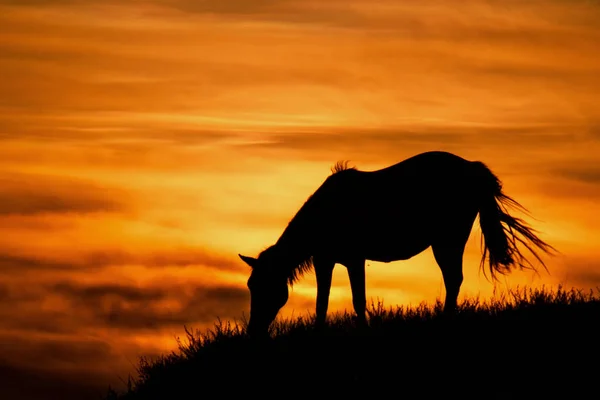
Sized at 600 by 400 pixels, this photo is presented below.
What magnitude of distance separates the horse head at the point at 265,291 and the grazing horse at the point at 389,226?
0.05 feet

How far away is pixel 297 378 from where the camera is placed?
11.7 m

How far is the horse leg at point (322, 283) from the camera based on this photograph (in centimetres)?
1399

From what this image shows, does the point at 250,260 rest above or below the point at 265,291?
above

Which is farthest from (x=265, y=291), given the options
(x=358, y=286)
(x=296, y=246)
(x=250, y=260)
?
(x=358, y=286)

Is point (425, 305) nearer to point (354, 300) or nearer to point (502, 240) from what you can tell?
point (354, 300)

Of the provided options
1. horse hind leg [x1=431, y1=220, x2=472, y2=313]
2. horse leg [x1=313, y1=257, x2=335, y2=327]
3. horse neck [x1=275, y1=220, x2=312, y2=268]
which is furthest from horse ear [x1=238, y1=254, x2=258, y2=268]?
horse hind leg [x1=431, y1=220, x2=472, y2=313]

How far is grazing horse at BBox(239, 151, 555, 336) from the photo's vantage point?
14352mm

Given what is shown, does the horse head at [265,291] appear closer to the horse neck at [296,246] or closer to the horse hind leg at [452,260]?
the horse neck at [296,246]

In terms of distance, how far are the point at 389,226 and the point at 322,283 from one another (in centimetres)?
139

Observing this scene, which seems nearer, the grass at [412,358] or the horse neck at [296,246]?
the grass at [412,358]

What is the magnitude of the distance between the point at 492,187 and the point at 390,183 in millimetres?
1641

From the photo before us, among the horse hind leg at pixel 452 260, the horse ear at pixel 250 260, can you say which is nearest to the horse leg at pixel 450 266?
the horse hind leg at pixel 452 260

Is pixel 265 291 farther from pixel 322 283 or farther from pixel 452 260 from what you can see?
pixel 452 260

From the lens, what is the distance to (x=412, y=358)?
11383 millimetres
